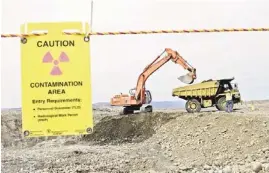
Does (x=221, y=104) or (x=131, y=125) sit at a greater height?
(x=221, y=104)

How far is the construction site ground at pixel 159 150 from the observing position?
3562mm

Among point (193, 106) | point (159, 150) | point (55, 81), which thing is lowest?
point (159, 150)

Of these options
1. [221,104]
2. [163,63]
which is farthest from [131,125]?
[163,63]

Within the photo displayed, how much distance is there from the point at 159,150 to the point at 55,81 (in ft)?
8.10

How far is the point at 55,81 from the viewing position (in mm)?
2150

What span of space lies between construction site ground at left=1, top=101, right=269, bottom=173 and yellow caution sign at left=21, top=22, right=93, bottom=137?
0.58m

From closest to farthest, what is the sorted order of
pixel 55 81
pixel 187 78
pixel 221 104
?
pixel 55 81
pixel 187 78
pixel 221 104

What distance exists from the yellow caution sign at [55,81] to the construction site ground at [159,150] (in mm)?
582

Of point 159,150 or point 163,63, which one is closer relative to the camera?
point 163,63

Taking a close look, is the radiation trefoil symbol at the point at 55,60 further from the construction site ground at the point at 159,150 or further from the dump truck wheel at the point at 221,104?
the dump truck wheel at the point at 221,104

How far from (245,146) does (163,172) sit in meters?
1.21

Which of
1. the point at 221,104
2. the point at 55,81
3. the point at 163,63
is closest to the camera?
the point at 55,81

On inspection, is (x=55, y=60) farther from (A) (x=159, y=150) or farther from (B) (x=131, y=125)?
(B) (x=131, y=125)

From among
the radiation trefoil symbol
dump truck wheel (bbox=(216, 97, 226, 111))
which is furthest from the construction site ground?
the radiation trefoil symbol
